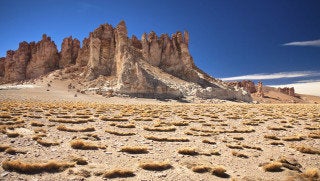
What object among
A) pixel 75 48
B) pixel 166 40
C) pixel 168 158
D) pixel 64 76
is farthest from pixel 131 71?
pixel 168 158

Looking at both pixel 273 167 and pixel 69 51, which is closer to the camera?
pixel 273 167

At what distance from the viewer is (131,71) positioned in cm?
7712

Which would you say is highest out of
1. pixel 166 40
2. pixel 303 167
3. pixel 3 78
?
pixel 166 40

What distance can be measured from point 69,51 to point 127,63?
52.3 meters

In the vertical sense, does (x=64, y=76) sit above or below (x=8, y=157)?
above

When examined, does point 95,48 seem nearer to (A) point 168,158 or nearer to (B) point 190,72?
(B) point 190,72

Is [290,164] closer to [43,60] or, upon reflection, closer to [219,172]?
[219,172]

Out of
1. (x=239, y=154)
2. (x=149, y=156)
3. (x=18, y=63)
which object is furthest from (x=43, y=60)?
(x=239, y=154)

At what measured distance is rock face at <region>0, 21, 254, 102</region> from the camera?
259ft

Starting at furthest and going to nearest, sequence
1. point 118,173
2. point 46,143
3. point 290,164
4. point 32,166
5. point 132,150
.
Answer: point 46,143
point 132,150
point 290,164
point 118,173
point 32,166

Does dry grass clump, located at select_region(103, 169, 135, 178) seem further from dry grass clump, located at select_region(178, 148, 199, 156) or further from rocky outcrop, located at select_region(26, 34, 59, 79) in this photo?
rocky outcrop, located at select_region(26, 34, 59, 79)

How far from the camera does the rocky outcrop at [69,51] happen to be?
11972cm

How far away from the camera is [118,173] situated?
8.98 m

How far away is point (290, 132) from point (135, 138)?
10580mm
